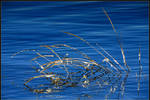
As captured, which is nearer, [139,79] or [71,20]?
[139,79]

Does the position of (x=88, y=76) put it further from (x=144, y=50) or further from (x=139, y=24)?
(x=139, y=24)

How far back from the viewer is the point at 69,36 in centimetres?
896

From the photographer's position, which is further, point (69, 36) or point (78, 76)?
point (69, 36)

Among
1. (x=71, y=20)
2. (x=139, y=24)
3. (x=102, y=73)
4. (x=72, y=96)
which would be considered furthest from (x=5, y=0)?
(x=72, y=96)

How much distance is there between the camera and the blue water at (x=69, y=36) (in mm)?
5125

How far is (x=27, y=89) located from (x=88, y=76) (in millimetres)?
995

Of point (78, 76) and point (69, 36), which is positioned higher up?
point (69, 36)

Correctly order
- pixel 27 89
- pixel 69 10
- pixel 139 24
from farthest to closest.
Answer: pixel 69 10
pixel 139 24
pixel 27 89

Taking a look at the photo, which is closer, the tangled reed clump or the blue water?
the blue water

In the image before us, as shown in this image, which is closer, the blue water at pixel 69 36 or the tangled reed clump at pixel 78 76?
the blue water at pixel 69 36

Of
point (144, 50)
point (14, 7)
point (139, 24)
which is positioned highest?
point (14, 7)

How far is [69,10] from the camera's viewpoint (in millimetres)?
12867

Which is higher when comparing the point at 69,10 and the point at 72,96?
the point at 69,10

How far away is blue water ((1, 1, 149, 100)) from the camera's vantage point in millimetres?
5125
